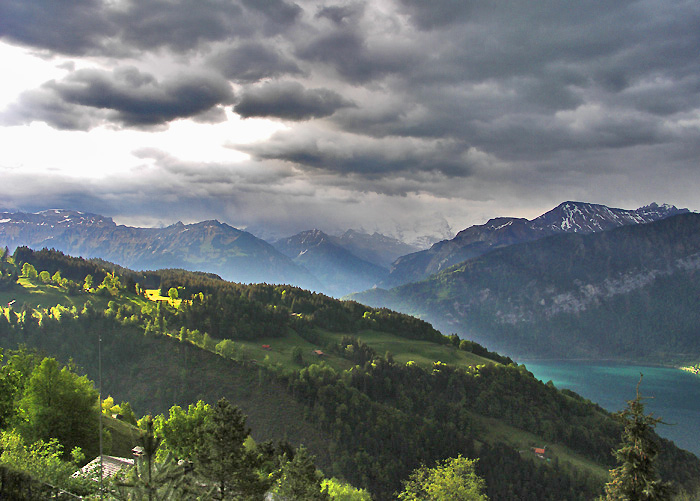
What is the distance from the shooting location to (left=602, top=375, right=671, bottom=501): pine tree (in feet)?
95.8

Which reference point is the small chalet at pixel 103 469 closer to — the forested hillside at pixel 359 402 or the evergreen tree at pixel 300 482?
the evergreen tree at pixel 300 482

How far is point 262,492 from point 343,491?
2878cm

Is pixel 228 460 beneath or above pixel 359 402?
above

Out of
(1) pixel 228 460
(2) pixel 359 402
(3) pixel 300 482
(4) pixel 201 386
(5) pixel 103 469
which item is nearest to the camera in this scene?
(1) pixel 228 460

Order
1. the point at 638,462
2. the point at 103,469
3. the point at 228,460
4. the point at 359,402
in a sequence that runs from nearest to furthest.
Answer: the point at 638,462 → the point at 228,460 → the point at 103,469 → the point at 359,402

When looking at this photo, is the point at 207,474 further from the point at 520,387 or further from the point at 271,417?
the point at 520,387

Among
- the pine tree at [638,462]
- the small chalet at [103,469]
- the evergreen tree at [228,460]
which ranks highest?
the pine tree at [638,462]

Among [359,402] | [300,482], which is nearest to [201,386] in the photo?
[359,402]

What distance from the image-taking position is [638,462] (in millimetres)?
29625

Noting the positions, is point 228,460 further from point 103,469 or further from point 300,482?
point 103,469

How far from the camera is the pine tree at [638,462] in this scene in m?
29.2

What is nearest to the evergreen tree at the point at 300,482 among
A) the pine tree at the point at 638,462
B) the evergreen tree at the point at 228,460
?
the evergreen tree at the point at 228,460

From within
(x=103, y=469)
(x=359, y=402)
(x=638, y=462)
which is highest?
(x=638, y=462)

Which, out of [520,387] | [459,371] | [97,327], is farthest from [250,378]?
[520,387]
